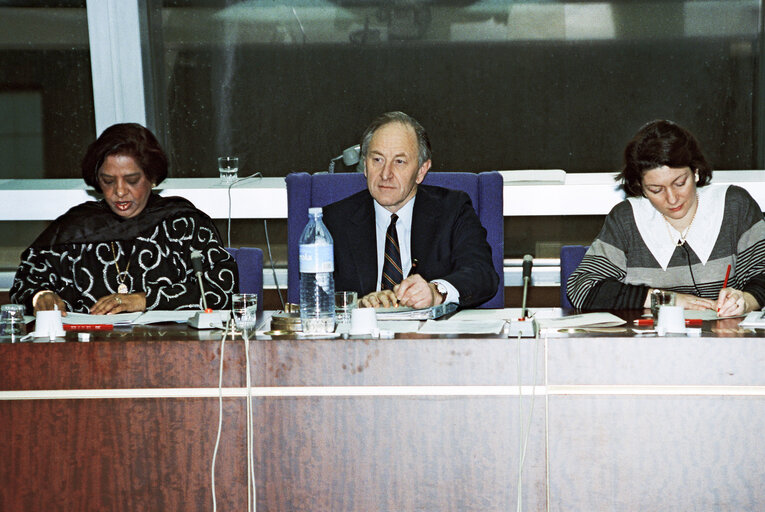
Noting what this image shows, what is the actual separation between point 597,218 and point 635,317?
3397mm

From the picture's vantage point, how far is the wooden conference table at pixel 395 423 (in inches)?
59.9

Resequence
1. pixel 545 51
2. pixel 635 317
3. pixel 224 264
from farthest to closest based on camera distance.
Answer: pixel 545 51 → pixel 224 264 → pixel 635 317

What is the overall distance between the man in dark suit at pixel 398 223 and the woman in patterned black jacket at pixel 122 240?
0.34 m

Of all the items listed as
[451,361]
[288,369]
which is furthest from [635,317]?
[288,369]

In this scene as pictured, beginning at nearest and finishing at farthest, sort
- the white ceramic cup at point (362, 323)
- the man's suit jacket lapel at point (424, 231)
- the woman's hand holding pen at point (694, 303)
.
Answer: the white ceramic cup at point (362, 323), the woman's hand holding pen at point (694, 303), the man's suit jacket lapel at point (424, 231)

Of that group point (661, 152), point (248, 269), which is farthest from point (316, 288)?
point (661, 152)

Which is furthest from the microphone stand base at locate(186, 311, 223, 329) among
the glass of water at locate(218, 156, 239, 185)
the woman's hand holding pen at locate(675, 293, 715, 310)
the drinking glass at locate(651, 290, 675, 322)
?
the glass of water at locate(218, 156, 239, 185)

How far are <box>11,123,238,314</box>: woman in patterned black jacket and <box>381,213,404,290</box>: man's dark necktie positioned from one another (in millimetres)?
421

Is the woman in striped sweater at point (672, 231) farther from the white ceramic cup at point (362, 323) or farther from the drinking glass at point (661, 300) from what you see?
the white ceramic cup at point (362, 323)

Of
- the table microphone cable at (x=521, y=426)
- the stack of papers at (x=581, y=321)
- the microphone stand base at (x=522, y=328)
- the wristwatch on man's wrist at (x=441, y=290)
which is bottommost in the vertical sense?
the table microphone cable at (x=521, y=426)

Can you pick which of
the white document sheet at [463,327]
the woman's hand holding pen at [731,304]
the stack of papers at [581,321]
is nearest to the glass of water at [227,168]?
the white document sheet at [463,327]

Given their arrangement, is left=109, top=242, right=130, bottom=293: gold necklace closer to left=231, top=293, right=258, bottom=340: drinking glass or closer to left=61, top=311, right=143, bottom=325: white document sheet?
left=61, top=311, right=143, bottom=325: white document sheet

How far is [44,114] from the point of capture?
16.0ft

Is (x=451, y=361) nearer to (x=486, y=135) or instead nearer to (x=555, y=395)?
(x=555, y=395)
